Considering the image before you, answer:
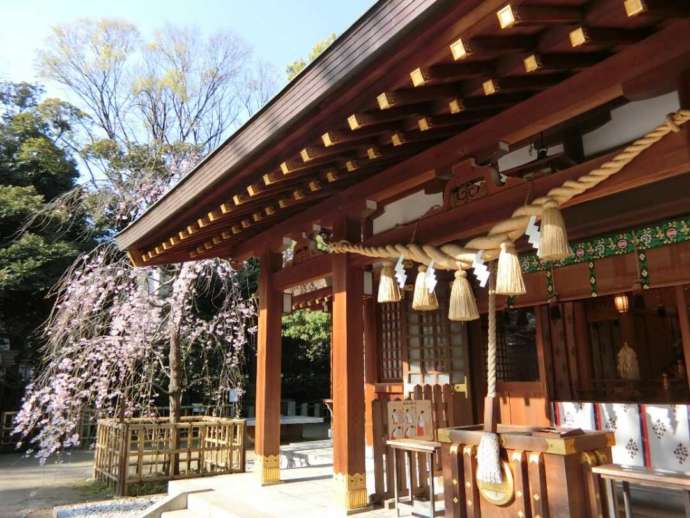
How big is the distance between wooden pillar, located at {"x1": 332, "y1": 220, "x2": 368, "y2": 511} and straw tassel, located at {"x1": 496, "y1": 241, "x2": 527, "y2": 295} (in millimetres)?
1788

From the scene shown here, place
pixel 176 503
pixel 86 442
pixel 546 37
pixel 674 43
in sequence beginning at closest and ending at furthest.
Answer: pixel 674 43
pixel 546 37
pixel 176 503
pixel 86 442

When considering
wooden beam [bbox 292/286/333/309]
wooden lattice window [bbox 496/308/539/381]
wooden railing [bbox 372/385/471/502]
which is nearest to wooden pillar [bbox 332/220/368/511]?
wooden railing [bbox 372/385/471/502]

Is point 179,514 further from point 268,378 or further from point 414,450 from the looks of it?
point 414,450

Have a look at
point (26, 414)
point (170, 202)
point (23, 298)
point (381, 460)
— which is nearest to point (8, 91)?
point (23, 298)

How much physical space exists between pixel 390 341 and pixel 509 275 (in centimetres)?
467

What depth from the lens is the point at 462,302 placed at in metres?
3.46

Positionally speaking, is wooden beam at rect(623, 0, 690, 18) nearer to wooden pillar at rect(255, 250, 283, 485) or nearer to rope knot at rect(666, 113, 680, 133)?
rope knot at rect(666, 113, 680, 133)

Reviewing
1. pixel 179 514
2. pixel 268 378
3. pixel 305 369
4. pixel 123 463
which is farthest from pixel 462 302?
pixel 305 369

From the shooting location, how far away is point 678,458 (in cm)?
445

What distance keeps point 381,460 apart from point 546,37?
363 cm

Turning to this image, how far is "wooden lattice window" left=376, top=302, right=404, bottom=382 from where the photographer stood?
24.0 ft

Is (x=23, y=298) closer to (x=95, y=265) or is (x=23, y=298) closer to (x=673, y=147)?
(x=95, y=265)

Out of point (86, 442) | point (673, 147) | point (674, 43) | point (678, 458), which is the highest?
point (674, 43)

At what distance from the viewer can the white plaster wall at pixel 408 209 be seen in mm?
4871
